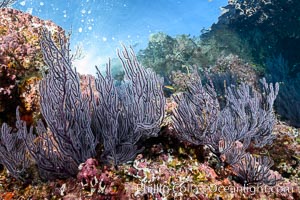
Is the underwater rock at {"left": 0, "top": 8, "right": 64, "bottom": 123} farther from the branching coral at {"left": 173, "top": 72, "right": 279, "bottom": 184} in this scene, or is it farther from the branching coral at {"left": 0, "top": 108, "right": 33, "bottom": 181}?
the branching coral at {"left": 173, "top": 72, "right": 279, "bottom": 184}

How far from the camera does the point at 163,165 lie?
316cm

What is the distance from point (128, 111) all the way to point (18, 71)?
2041mm

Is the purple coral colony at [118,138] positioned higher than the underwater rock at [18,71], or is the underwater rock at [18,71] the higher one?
the underwater rock at [18,71]

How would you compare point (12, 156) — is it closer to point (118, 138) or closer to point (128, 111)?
point (118, 138)

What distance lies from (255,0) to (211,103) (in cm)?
1212

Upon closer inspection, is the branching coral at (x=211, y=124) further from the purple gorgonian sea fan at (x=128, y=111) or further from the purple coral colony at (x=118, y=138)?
Answer: the purple gorgonian sea fan at (x=128, y=111)

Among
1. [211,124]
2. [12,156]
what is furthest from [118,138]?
[12,156]

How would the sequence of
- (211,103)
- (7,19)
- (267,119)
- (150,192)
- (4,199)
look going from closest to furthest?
(150,192), (4,199), (211,103), (267,119), (7,19)

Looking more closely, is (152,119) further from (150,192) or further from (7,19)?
(7,19)

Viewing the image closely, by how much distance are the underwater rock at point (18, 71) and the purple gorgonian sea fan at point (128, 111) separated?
54.3 inches

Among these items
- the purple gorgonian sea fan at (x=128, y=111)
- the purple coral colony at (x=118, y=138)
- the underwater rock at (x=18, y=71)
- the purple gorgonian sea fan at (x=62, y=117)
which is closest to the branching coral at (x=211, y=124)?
the purple coral colony at (x=118, y=138)

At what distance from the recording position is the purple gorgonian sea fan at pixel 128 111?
3016 millimetres

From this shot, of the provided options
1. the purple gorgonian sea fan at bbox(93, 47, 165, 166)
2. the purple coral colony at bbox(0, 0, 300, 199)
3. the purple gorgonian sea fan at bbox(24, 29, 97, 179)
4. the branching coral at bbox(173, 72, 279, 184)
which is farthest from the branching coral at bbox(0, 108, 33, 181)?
the branching coral at bbox(173, 72, 279, 184)

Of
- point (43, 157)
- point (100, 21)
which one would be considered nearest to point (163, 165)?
point (43, 157)
